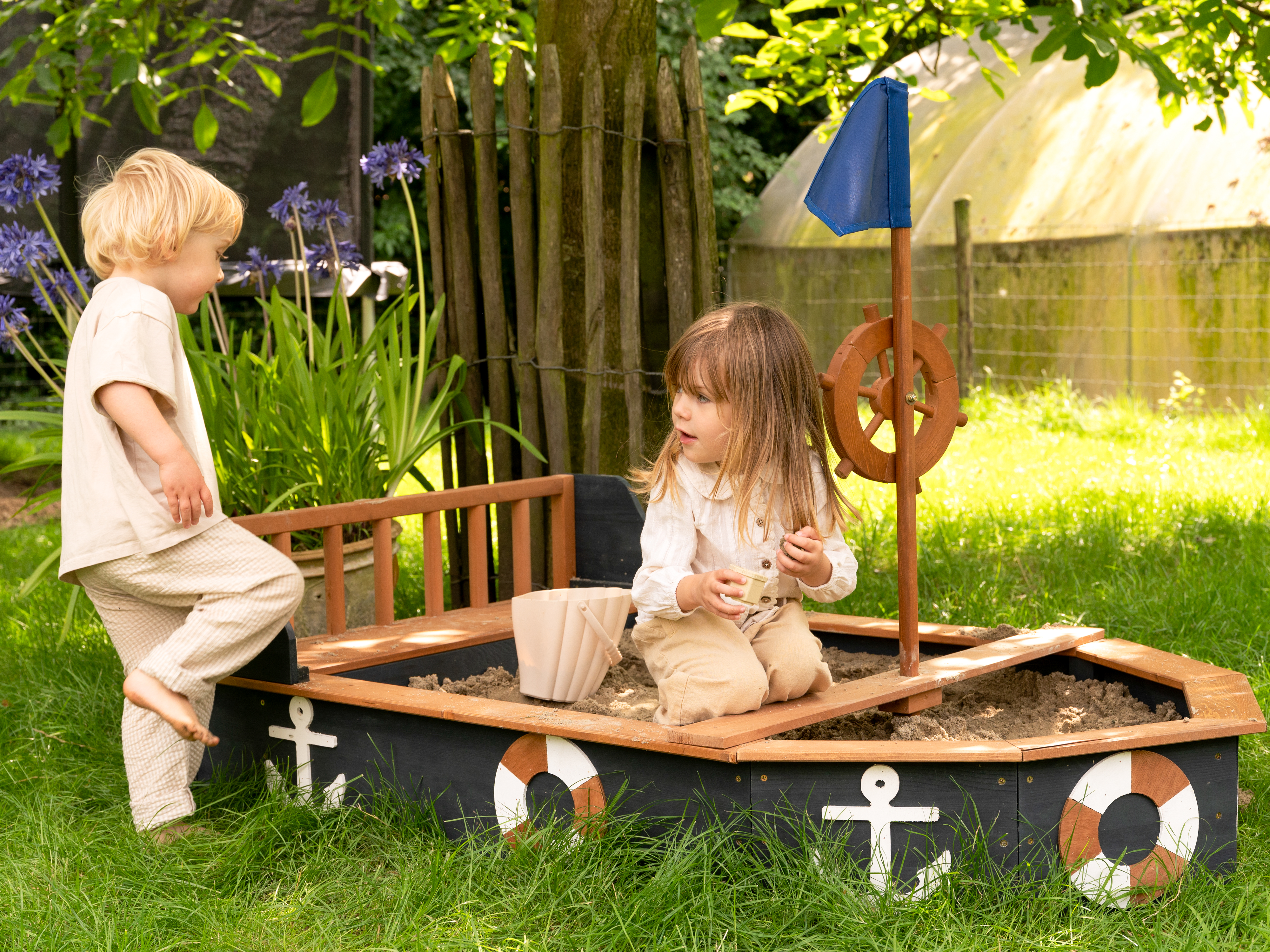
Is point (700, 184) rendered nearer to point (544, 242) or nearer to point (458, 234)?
point (544, 242)

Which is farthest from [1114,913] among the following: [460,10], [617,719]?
[460,10]

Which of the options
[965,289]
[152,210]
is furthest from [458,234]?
[965,289]

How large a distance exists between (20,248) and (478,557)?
1.50 metres

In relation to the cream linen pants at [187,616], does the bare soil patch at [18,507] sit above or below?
below

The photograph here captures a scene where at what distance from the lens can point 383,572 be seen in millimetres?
3154

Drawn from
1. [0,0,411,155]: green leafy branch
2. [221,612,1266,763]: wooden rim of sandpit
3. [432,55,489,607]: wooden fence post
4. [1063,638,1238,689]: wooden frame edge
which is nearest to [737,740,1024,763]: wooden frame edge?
[221,612,1266,763]: wooden rim of sandpit

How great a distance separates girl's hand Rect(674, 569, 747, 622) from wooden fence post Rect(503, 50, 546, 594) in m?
1.42

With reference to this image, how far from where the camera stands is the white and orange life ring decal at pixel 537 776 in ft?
7.21

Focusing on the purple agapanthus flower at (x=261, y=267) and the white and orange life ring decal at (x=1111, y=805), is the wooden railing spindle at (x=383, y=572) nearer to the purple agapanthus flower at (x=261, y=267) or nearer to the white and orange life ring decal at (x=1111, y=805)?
the purple agapanthus flower at (x=261, y=267)

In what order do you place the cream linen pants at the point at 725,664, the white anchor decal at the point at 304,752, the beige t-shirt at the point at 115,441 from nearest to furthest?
the cream linen pants at the point at 725,664 < the beige t-shirt at the point at 115,441 < the white anchor decal at the point at 304,752

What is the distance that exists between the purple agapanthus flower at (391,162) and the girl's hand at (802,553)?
2.03m

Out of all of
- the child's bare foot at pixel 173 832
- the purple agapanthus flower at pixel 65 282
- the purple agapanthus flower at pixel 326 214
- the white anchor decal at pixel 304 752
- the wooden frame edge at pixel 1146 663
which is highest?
the purple agapanthus flower at pixel 326 214

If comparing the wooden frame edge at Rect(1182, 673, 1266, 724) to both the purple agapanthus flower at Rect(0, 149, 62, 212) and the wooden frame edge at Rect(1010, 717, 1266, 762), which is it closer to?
the wooden frame edge at Rect(1010, 717, 1266, 762)

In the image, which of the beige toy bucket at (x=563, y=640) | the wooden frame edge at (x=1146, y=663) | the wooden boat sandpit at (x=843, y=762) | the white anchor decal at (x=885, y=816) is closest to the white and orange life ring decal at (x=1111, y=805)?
the wooden boat sandpit at (x=843, y=762)
